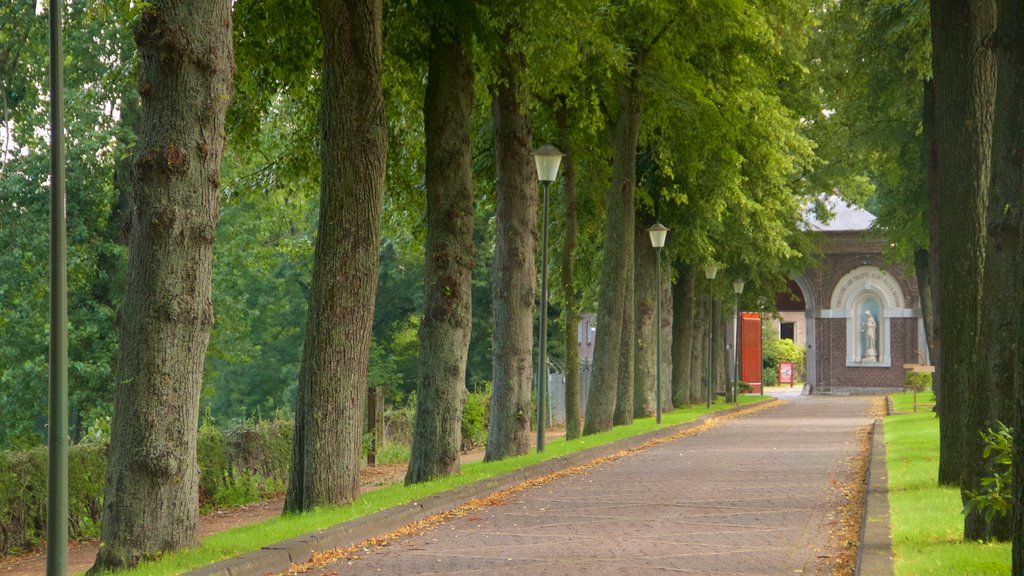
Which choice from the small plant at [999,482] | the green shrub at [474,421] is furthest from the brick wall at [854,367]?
the small plant at [999,482]

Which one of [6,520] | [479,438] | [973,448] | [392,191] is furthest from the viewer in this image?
[479,438]

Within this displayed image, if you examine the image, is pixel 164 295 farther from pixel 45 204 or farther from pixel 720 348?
pixel 720 348

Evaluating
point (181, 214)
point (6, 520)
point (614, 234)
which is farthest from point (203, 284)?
point (614, 234)

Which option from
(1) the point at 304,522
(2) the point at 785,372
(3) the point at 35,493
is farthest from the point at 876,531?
(2) the point at 785,372

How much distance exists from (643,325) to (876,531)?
23.2m

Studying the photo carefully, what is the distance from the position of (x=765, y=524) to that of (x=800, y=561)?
2.59m

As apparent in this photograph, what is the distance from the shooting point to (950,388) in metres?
13.4

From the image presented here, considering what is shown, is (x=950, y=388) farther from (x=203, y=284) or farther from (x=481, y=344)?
(x=481, y=344)

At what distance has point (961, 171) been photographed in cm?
1342

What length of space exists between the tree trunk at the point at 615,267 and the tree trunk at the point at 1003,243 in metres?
15.8

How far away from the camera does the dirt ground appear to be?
14.4m

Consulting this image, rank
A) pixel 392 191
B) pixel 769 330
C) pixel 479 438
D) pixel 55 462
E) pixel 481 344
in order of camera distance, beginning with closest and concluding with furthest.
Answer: pixel 55 462
pixel 392 191
pixel 479 438
pixel 481 344
pixel 769 330

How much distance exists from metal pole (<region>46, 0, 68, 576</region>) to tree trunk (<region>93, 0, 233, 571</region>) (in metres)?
1.45

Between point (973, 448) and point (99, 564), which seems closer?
point (99, 564)
